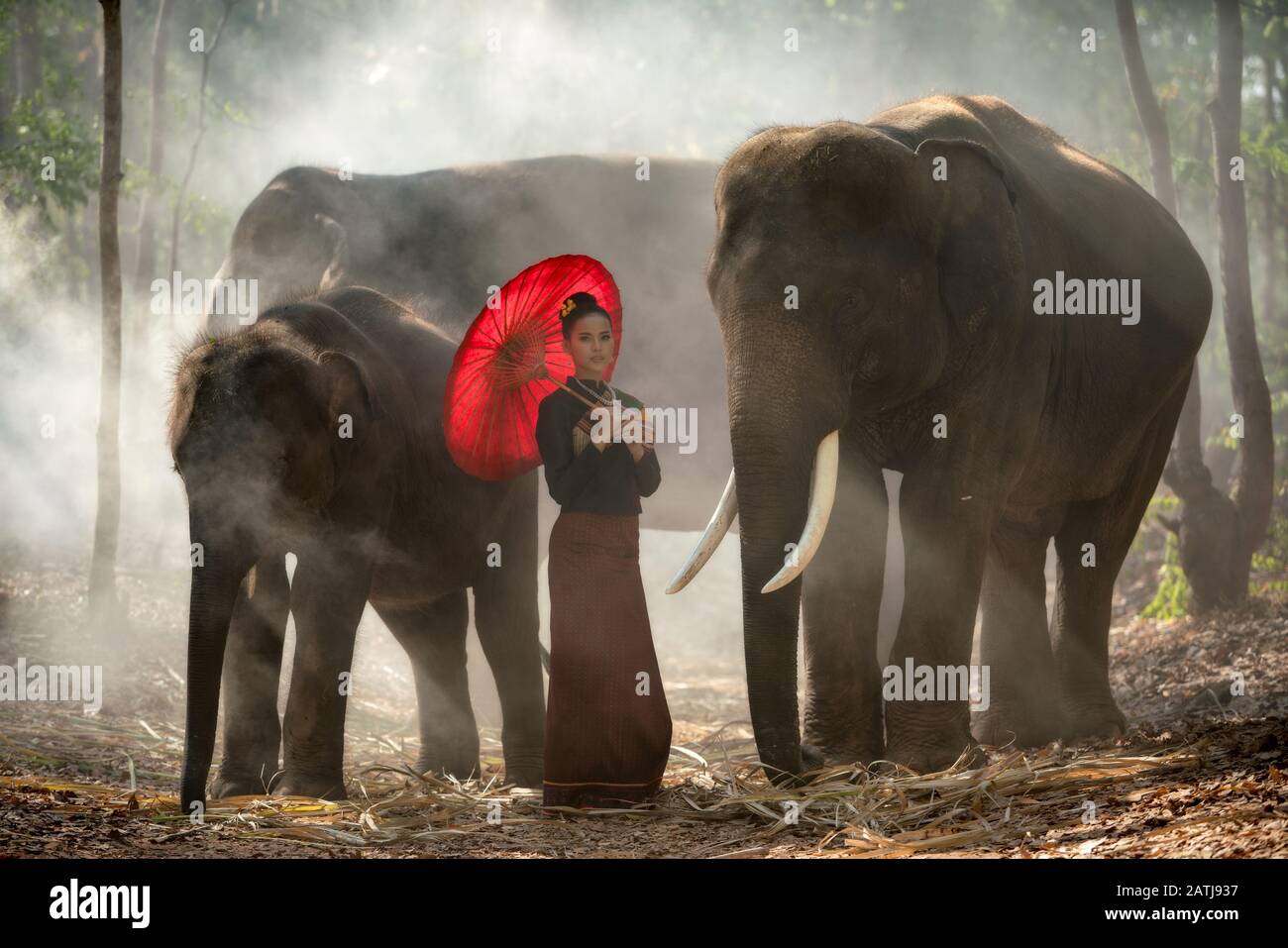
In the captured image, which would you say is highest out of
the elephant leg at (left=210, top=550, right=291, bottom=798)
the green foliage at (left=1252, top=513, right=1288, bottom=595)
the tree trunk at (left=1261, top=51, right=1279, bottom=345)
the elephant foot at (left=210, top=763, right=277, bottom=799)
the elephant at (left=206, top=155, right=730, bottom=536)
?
the tree trunk at (left=1261, top=51, right=1279, bottom=345)

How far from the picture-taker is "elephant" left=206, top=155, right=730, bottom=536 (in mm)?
8086

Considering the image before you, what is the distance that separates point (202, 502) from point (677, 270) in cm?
426

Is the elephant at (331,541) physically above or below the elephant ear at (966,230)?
below

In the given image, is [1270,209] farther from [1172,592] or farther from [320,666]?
[320,666]

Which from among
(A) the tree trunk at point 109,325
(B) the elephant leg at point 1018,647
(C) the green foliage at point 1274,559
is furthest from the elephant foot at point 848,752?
(C) the green foliage at point 1274,559

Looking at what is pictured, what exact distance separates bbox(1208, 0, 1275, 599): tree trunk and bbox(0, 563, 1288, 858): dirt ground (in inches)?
105

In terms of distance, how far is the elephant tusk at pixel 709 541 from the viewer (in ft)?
16.5

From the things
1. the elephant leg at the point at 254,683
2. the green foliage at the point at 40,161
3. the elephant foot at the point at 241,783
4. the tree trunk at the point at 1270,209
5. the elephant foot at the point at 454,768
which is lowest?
the elephant foot at the point at 454,768

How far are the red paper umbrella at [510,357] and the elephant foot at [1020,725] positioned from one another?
8.94 ft

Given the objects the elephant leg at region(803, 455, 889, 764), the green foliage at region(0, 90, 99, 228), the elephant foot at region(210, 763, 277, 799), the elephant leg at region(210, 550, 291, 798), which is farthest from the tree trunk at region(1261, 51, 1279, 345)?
the elephant foot at region(210, 763, 277, 799)

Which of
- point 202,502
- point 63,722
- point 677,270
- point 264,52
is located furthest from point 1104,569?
point 264,52

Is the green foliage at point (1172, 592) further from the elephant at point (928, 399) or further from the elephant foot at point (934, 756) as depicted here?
the elephant foot at point (934, 756)

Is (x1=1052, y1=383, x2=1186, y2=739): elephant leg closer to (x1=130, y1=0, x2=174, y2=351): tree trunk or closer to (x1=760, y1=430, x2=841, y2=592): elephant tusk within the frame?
(x1=760, y1=430, x2=841, y2=592): elephant tusk

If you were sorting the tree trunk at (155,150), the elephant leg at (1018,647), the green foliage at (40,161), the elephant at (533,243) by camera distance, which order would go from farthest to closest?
the tree trunk at (155,150) < the green foliage at (40,161) < the elephant at (533,243) < the elephant leg at (1018,647)
